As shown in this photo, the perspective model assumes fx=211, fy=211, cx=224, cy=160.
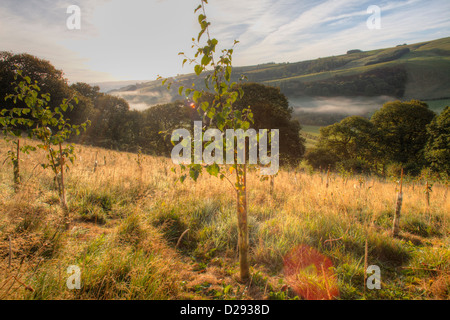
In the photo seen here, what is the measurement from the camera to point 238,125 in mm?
2562

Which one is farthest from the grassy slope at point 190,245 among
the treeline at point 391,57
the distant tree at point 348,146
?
the treeline at point 391,57

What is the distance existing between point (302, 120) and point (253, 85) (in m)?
50.8

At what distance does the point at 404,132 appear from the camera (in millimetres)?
24922

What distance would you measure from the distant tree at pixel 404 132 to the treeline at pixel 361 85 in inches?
1906

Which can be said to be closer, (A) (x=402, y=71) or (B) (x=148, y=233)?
(B) (x=148, y=233)

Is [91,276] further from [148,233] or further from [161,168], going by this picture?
[161,168]

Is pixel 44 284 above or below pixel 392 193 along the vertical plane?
above

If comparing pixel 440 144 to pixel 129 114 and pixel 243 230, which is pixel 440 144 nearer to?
pixel 243 230

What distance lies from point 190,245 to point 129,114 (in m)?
33.5

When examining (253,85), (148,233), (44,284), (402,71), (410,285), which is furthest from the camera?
(402,71)

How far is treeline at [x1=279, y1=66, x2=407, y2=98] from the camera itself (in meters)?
65.2

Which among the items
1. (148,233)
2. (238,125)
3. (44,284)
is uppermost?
(238,125)
